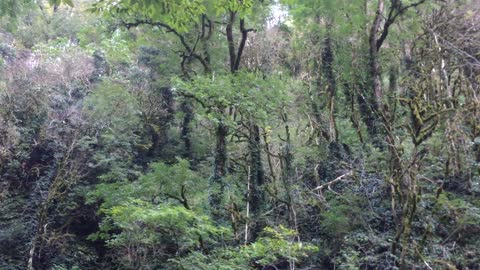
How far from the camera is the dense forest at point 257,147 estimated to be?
793cm

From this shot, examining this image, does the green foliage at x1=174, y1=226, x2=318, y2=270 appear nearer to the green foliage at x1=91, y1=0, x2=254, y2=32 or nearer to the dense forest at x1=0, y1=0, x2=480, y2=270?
the dense forest at x1=0, y1=0, x2=480, y2=270

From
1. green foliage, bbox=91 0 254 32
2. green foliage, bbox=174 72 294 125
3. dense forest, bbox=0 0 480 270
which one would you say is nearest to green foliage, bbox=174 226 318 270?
dense forest, bbox=0 0 480 270

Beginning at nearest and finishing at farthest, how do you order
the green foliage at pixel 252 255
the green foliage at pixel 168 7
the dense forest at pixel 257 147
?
the green foliage at pixel 168 7, the green foliage at pixel 252 255, the dense forest at pixel 257 147

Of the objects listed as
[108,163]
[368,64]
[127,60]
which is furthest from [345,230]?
[127,60]

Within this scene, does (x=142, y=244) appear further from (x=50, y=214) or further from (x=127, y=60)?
(x=127, y=60)

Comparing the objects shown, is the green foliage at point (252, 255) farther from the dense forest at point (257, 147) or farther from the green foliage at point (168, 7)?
the green foliage at point (168, 7)

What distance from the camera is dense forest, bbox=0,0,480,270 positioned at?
793 centimetres

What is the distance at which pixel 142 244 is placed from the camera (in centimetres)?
872

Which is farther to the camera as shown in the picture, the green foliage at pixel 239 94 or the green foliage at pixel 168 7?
the green foliage at pixel 239 94

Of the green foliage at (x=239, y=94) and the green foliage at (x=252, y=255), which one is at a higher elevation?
the green foliage at (x=239, y=94)

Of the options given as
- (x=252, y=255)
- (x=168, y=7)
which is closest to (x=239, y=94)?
(x=252, y=255)

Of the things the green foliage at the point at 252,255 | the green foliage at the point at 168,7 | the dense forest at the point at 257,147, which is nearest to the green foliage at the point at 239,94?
the dense forest at the point at 257,147

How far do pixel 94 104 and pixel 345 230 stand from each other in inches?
293

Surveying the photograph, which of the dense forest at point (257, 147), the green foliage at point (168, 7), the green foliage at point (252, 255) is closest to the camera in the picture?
the green foliage at point (168, 7)
